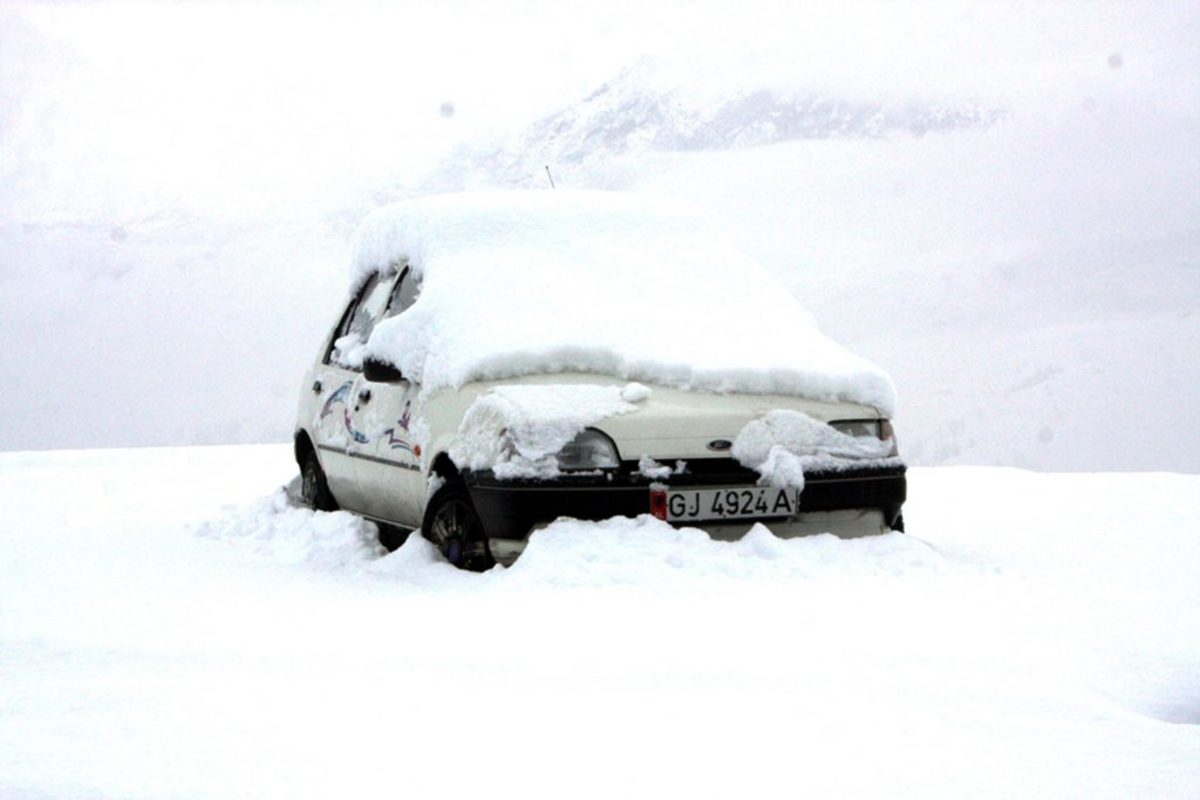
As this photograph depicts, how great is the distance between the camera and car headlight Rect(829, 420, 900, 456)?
6426 millimetres

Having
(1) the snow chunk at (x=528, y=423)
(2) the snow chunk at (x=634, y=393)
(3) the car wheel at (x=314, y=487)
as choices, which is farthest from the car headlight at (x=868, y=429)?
(3) the car wheel at (x=314, y=487)

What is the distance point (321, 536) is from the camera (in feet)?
24.3

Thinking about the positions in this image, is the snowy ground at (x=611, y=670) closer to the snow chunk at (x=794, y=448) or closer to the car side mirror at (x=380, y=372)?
the snow chunk at (x=794, y=448)

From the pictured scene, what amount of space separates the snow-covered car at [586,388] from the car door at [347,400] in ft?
0.06

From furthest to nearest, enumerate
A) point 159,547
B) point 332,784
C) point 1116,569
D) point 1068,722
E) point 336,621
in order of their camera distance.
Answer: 1. point 159,547
2. point 1116,569
3. point 336,621
4. point 1068,722
5. point 332,784

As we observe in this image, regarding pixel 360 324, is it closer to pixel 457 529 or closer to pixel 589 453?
pixel 457 529

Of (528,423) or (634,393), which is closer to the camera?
(528,423)

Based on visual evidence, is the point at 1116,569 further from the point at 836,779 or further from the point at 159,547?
the point at 159,547

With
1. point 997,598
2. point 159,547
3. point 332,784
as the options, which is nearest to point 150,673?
point 332,784

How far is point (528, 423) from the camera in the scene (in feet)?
19.3

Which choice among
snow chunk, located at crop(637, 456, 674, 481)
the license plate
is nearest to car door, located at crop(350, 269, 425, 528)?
snow chunk, located at crop(637, 456, 674, 481)

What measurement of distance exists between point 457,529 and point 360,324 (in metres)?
1.93

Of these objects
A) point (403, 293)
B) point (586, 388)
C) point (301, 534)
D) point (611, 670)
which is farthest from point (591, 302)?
point (611, 670)

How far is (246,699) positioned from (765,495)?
254cm
